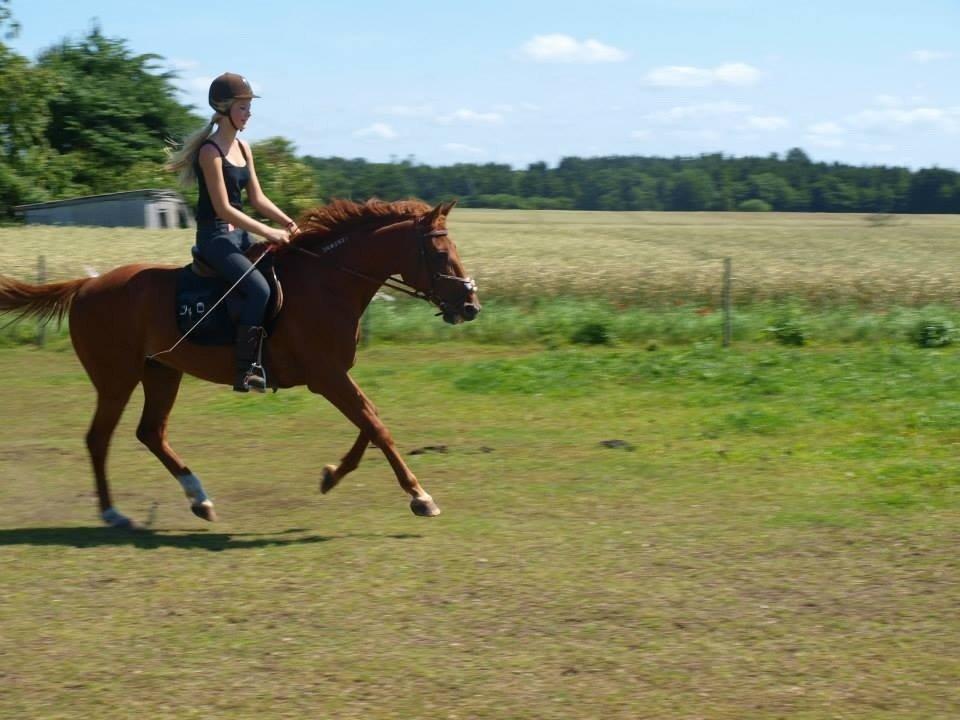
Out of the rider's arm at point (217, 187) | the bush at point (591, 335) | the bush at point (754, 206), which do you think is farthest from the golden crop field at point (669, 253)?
→ the rider's arm at point (217, 187)

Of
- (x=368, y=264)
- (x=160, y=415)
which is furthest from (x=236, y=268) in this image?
(x=160, y=415)

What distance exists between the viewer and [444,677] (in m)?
4.75

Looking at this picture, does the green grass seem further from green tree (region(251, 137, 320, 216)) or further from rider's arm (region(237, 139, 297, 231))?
green tree (region(251, 137, 320, 216))

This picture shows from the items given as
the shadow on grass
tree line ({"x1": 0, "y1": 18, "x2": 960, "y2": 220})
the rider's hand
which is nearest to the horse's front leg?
the shadow on grass

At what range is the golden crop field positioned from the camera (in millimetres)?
22469

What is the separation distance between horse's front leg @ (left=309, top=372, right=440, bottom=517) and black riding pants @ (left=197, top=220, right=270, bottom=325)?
2.05 ft

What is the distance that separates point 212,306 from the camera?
304 inches

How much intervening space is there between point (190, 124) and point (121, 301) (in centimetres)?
5742

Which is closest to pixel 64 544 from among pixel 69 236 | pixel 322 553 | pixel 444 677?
pixel 322 553

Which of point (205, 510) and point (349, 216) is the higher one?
point (349, 216)

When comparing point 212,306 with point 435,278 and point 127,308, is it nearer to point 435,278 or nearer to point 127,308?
point 127,308

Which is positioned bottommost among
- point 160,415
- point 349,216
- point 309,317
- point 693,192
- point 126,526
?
point 126,526

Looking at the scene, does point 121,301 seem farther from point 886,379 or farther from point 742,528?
point 886,379

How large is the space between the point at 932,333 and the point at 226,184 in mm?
13025
